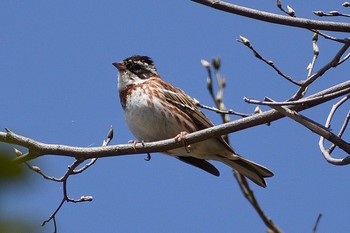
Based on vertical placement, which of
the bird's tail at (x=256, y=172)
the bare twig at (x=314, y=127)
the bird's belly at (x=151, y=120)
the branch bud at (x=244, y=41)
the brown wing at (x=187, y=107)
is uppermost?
the brown wing at (x=187, y=107)

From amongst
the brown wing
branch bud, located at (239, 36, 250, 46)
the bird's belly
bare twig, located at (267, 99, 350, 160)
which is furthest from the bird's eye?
bare twig, located at (267, 99, 350, 160)

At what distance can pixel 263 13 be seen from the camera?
3365 mm

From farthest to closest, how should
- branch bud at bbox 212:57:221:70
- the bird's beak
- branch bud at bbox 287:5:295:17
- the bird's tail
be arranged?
the bird's beak → the bird's tail → branch bud at bbox 287:5:295:17 → branch bud at bbox 212:57:221:70

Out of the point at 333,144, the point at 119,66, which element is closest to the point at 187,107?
the point at 119,66

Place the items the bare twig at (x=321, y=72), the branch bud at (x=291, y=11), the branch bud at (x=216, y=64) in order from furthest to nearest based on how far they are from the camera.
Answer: the branch bud at (x=291, y=11) → the bare twig at (x=321, y=72) → the branch bud at (x=216, y=64)

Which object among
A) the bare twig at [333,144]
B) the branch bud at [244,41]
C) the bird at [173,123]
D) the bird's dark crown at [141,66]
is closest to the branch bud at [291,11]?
the branch bud at [244,41]

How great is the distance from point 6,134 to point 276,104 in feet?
6.20

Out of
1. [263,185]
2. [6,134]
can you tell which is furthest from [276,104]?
[263,185]

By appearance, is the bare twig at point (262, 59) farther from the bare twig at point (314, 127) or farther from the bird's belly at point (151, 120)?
the bird's belly at point (151, 120)

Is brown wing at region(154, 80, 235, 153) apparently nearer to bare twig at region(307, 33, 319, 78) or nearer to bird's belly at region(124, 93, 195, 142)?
bird's belly at region(124, 93, 195, 142)

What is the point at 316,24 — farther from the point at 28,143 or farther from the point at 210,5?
the point at 28,143

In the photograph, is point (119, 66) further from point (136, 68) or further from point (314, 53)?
point (314, 53)

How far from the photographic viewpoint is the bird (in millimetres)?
5957

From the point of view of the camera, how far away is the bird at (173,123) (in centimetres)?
596
